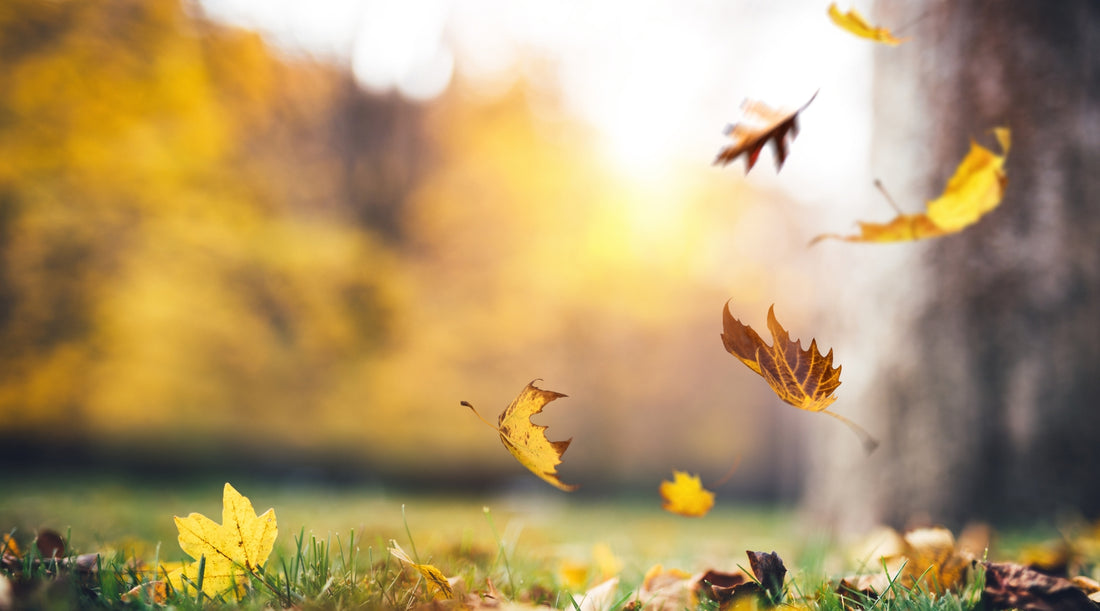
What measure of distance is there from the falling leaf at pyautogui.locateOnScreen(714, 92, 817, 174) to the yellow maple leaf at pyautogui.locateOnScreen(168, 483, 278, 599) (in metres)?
0.79

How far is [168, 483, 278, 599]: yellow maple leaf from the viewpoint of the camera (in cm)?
74

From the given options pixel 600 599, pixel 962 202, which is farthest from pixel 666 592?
pixel 962 202

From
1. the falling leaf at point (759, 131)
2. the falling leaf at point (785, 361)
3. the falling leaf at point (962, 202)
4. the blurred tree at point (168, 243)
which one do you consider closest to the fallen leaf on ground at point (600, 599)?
the falling leaf at point (785, 361)

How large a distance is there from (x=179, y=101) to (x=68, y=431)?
13.1ft

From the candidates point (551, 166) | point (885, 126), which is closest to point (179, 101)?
point (551, 166)

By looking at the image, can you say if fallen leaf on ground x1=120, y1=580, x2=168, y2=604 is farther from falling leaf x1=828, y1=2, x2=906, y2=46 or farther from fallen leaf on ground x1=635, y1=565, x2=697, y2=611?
falling leaf x1=828, y1=2, x2=906, y2=46

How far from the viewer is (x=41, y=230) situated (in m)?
5.97

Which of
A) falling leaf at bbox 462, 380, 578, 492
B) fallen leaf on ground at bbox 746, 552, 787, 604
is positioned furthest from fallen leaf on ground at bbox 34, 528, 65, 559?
fallen leaf on ground at bbox 746, 552, 787, 604

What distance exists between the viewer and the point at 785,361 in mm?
735

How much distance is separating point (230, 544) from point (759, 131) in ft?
3.03

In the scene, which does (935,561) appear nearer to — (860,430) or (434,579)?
(860,430)

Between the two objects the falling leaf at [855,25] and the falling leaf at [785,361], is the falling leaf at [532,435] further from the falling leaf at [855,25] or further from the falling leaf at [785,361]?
the falling leaf at [855,25]

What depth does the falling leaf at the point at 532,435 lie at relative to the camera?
2.37 feet

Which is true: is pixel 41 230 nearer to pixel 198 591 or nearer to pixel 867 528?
pixel 198 591
